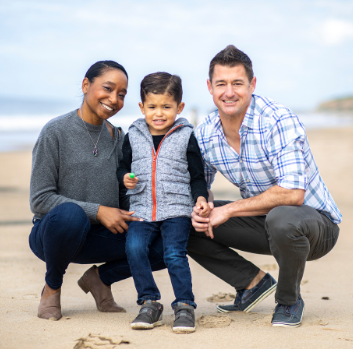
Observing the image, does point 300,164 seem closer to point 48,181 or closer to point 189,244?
point 189,244

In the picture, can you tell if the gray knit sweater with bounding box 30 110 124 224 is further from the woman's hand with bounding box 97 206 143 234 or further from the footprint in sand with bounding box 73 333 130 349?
the footprint in sand with bounding box 73 333 130 349

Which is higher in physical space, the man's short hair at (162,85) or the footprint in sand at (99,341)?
the man's short hair at (162,85)

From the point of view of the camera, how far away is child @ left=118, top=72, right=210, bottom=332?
253cm

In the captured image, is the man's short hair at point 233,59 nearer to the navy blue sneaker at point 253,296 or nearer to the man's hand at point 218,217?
the man's hand at point 218,217

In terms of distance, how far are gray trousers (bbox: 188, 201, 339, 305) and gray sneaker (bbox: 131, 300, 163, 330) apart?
60cm

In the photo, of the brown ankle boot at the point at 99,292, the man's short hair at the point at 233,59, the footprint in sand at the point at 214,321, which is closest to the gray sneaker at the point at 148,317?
the footprint in sand at the point at 214,321

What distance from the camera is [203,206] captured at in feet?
Result: 8.72

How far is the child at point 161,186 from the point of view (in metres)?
2.53

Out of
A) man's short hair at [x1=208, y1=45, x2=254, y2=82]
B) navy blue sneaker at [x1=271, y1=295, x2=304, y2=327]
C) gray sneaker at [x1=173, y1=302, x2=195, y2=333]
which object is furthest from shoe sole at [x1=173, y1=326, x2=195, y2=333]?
man's short hair at [x1=208, y1=45, x2=254, y2=82]

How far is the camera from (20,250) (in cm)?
440

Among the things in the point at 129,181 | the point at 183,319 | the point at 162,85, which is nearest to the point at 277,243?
the point at 183,319

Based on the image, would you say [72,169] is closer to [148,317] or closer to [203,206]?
[203,206]

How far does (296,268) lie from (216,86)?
119cm

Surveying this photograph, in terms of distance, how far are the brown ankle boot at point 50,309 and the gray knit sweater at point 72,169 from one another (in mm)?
505
